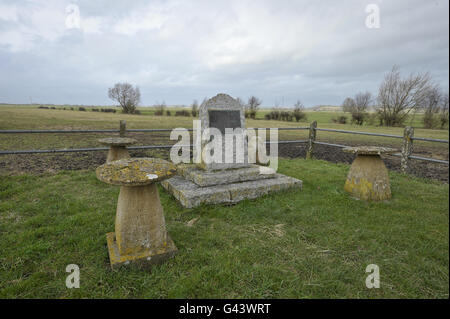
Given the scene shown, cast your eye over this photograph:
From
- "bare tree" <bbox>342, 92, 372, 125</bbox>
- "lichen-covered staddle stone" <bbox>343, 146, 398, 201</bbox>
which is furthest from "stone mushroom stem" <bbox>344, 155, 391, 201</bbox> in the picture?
"bare tree" <bbox>342, 92, 372, 125</bbox>

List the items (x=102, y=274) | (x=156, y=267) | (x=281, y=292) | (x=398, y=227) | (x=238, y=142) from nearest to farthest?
1. (x=281, y=292)
2. (x=102, y=274)
3. (x=156, y=267)
4. (x=398, y=227)
5. (x=238, y=142)

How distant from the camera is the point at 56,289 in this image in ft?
6.73

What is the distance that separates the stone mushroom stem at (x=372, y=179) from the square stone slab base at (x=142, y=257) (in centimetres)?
358

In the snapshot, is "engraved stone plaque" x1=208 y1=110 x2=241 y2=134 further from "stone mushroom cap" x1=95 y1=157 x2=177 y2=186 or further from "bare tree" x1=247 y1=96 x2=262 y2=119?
"bare tree" x1=247 y1=96 x2=262 y2=119

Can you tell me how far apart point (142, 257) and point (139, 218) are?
1.37 feet

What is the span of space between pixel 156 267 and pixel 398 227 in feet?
10.7

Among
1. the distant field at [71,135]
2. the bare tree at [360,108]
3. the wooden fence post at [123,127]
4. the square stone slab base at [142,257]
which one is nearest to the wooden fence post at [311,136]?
the distant field at [71,135]

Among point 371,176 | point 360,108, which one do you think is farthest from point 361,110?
point 371,176

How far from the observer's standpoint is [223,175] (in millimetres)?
4430

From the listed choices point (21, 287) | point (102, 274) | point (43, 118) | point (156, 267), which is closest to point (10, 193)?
point (21, 287)

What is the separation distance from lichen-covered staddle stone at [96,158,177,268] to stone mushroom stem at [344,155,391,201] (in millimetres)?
3596

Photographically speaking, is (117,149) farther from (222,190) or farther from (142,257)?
(142,257)

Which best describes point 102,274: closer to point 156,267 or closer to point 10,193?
point 156,267

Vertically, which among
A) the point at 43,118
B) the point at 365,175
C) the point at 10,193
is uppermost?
the point at 43,118
